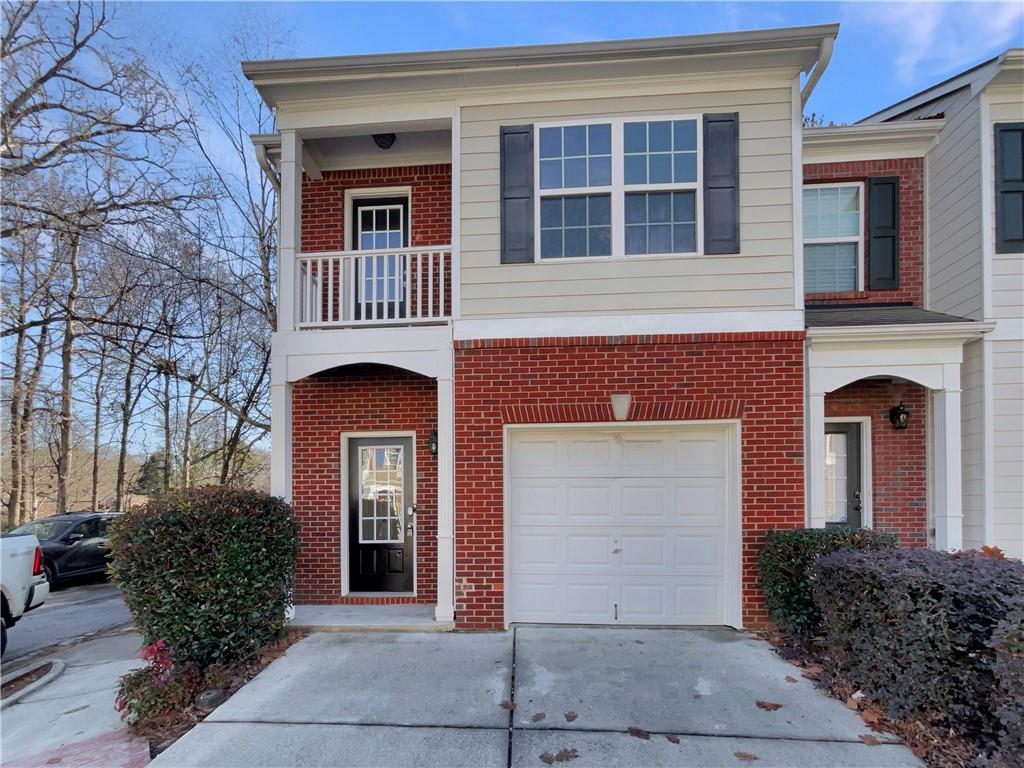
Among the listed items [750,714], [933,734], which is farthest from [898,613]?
[750,714]

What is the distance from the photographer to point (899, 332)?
5.56m

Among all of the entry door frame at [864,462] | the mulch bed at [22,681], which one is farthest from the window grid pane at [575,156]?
the mulch bed at [22,681]

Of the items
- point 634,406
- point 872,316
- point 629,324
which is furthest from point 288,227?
point 872,316

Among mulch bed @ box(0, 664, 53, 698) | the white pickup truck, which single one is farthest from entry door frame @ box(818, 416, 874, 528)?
the white pickup truck

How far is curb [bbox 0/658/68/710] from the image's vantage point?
4.60m

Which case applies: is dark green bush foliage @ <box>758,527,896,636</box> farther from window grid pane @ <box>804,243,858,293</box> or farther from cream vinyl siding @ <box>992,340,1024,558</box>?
window grid pane @ <box>804,243,858,293</box>

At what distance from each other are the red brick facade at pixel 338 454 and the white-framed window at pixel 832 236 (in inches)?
211

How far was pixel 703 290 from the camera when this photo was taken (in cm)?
551

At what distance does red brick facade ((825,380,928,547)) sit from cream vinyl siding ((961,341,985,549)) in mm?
389

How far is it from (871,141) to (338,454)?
26.2ft

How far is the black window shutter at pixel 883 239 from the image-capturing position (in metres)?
6.95

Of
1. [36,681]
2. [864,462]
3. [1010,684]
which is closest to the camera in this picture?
[1010,684]

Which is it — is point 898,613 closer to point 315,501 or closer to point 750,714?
point 750,714

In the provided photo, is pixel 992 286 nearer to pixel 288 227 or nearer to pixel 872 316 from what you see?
pixel 872 316
